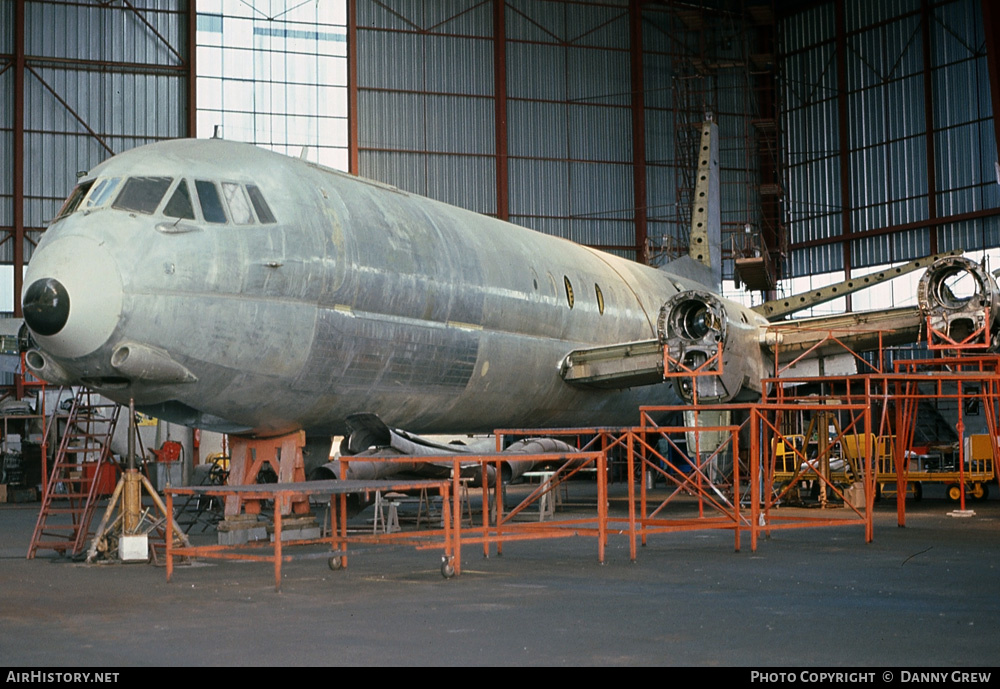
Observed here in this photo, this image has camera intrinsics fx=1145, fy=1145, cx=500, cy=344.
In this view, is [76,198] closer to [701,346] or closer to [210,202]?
[210,202]

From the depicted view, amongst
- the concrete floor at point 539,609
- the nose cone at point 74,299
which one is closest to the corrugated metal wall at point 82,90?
the concrete floor at point 539,609

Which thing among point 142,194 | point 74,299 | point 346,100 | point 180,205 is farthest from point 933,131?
point 74,299

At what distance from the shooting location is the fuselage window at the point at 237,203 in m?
15.8

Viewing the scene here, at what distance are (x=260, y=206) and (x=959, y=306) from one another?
1305cm

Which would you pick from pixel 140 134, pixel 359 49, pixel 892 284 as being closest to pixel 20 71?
pixel 140 134

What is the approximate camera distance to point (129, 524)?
52.1ft

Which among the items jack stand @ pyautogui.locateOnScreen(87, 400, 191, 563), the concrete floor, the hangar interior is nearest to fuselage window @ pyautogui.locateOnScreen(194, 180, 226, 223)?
jack stand @ pyautogui.locateOnScreen(87, 400, 191, 563)

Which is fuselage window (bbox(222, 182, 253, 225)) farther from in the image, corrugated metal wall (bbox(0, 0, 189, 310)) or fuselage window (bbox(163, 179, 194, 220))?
corrugated metal wall (bbox(0, 0, 189, 310))

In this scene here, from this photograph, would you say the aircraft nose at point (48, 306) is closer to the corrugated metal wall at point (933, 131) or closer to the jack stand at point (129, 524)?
the jack stand at point (129, 524)

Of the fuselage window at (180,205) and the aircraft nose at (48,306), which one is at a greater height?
the fuselage window at (180,205)

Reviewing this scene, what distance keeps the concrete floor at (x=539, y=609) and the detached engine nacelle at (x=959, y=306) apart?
18.2ft

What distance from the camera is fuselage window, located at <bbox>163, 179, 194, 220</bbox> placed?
50.4ft
